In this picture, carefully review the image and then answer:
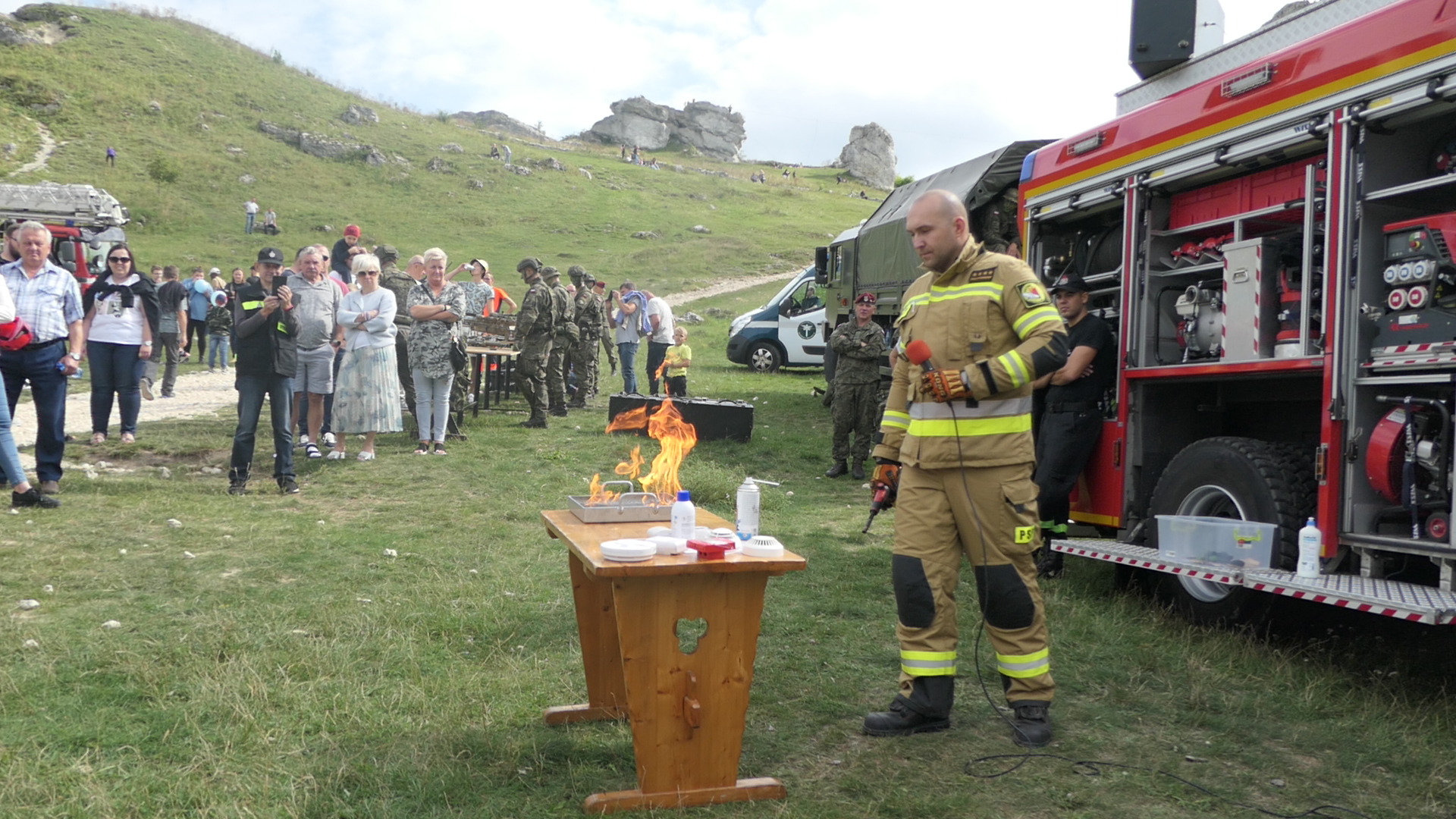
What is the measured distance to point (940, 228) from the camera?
4.18 meters

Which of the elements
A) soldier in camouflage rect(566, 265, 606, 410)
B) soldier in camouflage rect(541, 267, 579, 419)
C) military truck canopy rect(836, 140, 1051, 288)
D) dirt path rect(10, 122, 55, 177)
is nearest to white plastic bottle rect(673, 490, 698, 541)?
military truck canopy rect(836, 140, 1051, 288)

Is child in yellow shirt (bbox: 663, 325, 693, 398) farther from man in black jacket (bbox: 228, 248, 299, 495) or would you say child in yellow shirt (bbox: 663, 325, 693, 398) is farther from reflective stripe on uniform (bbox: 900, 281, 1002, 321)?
reflective stripe on uniform (bbox: 900, 281, 1002, 321)

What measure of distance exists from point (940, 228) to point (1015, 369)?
68cm

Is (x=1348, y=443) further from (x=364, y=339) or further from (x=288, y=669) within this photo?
(x=364, y=339)

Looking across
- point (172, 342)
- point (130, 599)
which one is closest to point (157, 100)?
point (172, 342)

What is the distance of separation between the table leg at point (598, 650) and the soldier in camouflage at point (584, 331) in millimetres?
11229

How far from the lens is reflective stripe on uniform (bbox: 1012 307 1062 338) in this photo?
4.07 metres

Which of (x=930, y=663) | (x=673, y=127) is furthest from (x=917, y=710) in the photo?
(x=673, y=127)

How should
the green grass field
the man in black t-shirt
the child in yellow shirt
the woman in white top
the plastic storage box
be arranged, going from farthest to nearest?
the child in yellow shirt < the woman in white top < the man in black t-shirt < the plastic storage box < the green grass field

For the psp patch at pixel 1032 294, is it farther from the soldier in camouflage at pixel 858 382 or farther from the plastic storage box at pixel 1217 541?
the soldier in camouflage at pixel 858 382

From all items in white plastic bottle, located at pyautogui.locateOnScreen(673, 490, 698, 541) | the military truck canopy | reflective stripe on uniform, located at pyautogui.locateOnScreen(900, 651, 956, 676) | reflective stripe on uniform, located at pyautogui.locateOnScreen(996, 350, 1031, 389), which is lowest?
reflective stripe on uniform, located at pyautogui.locateOnScreen(900, 651, 956, 676)

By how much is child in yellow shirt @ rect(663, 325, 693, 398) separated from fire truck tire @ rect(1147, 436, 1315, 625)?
939 centimetres

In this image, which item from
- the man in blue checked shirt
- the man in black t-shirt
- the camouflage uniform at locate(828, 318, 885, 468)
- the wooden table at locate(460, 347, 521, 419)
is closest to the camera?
the man in black t-shirt

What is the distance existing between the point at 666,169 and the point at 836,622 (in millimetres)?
75006
